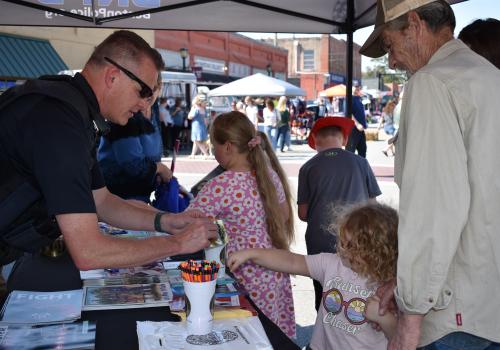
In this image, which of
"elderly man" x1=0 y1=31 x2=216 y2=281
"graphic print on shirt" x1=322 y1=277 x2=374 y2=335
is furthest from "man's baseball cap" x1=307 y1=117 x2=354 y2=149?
"elderly man" x1=0 y1=31 x2=216 y2=281

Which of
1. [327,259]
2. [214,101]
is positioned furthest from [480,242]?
[214,101]

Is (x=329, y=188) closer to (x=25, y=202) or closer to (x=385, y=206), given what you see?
(x=385, y=206)

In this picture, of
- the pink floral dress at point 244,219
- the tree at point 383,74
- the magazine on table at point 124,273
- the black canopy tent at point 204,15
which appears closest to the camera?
the magazine on table at point 124,273

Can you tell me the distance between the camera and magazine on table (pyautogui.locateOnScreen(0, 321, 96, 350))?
1563 millimetres

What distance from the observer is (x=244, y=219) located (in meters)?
3.02

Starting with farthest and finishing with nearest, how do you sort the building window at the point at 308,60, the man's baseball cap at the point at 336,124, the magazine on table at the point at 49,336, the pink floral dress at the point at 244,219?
the building window at the point at 308,60
the man's baseball cap at the point at 336,124
the pink floral dress at the point at 244,219
the magazine on table at the point at 49,336

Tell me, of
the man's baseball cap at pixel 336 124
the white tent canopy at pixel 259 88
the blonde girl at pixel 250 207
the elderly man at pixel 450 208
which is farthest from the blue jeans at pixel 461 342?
the white tent canopy at pixel 259 88

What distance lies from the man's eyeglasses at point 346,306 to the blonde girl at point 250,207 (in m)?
0.75

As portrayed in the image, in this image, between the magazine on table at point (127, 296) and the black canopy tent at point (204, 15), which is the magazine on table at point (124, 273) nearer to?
the magazine on table at point (127, 296)

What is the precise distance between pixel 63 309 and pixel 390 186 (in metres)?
9.74

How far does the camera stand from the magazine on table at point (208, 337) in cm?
157

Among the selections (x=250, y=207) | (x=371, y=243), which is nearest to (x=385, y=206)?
(x=371, y=243)

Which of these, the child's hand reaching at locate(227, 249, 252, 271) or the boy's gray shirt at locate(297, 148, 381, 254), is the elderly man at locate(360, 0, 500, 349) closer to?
the child's hand reaching at locate(227, 249, 252, 271)

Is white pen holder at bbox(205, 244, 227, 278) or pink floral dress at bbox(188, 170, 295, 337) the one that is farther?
pink floral dress at bbox(188, 170, 295, 337)
